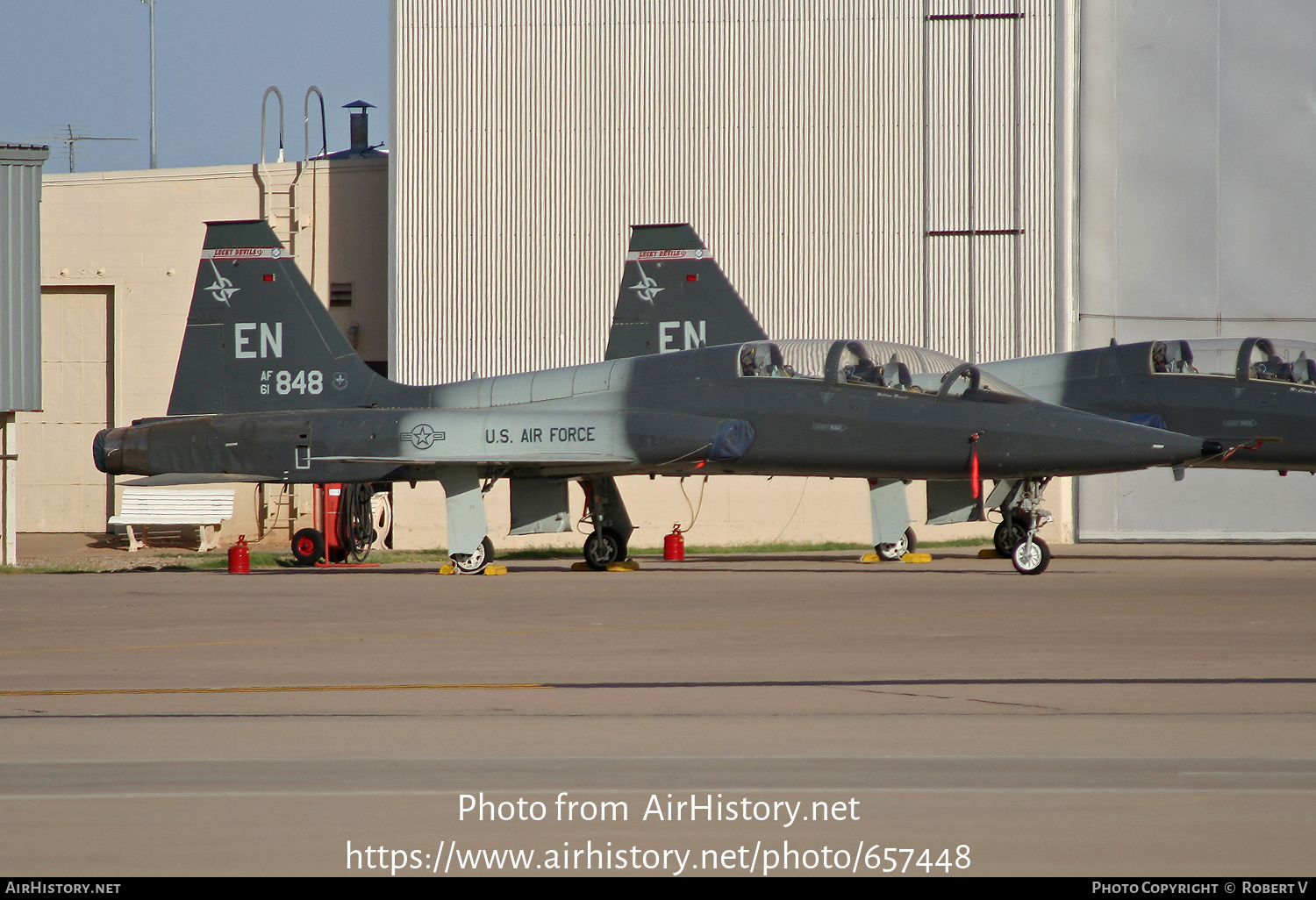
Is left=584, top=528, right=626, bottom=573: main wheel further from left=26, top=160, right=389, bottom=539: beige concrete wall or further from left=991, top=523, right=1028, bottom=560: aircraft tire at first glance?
left=26, top=160, right=389, bottom=539: beige concrete wall

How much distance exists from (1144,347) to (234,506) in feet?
58.8

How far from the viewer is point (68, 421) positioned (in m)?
29.1

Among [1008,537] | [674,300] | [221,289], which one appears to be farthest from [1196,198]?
[221,289]

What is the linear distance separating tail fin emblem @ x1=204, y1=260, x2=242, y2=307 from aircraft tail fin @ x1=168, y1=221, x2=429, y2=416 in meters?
0.01

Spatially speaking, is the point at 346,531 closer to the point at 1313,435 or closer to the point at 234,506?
the point at 234,506


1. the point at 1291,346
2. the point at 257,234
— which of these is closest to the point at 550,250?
the point at 257,234

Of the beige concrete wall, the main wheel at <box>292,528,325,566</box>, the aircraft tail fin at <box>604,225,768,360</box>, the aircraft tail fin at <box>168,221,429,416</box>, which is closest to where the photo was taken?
the aircraft tail fin at <box>168,221,429,416</box>

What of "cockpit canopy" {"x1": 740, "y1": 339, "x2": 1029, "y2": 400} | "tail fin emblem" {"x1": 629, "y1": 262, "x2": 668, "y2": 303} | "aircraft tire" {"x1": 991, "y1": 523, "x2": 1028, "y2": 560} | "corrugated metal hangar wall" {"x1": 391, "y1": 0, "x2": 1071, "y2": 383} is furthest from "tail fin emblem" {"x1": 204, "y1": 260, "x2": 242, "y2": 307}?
"aircraft tire" {"x1": 991, "y1": 523, "x2": 1028, "y2": 560}

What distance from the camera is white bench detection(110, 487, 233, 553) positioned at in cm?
2656

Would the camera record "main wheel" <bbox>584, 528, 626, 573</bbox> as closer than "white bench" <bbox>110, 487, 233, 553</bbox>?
Yes

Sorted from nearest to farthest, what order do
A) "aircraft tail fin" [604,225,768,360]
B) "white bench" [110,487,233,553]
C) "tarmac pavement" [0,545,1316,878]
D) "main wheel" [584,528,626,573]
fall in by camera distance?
"tarmac pavement" [0,545,1316,878], "main wheel" [584,528,626,573], "aircraft tail fin" [604,225,768,360], "white bench" [110,487,233,553]

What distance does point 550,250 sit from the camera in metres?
27.2

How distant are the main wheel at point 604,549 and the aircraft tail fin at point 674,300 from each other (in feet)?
11.9

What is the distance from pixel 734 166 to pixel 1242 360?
11697mm
